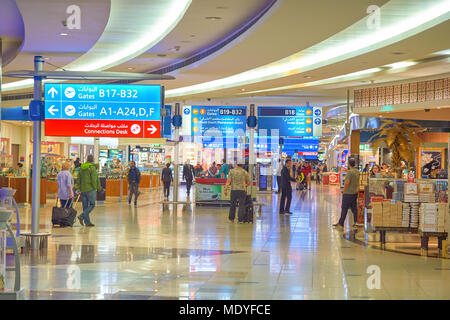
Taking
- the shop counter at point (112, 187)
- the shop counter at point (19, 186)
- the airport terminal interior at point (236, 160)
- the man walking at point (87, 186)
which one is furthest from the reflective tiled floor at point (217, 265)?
the shop counter at point (112, 187)

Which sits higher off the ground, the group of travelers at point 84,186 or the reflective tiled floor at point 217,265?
the group of travelers at point 84,186

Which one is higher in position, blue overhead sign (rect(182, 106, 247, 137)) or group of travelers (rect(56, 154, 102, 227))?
blue overhead sign (rect(182, 106, 247, 137))

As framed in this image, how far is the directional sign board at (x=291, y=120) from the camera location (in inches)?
932

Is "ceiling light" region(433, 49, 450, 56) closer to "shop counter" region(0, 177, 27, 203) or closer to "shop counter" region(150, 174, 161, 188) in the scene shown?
"shop counter" region(0, 177, 27, 203)

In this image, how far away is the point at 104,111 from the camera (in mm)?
10961

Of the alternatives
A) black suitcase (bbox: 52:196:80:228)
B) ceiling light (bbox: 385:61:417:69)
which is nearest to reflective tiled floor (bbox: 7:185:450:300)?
black suitcase (bbox: 52:196:80:228)

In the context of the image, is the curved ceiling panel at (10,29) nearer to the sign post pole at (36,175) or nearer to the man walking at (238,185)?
the sign post pole at (36,175)

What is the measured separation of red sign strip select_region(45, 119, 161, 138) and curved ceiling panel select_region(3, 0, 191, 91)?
199cm

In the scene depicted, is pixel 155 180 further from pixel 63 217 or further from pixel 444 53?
pixel 444 53

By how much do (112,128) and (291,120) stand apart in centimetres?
1416

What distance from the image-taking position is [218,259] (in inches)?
398

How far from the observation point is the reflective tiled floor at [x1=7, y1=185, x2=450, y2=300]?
7504 mm

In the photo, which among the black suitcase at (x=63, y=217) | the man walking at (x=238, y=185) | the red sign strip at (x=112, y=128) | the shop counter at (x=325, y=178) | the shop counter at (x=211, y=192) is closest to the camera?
the red sign strip at (x=112, y=128)

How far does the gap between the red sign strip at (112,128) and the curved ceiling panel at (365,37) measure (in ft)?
13.8
